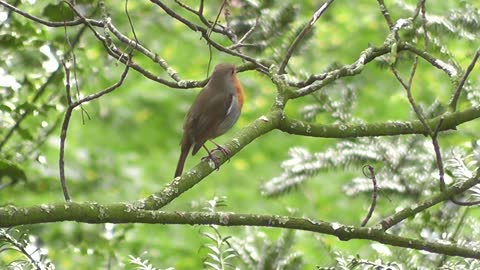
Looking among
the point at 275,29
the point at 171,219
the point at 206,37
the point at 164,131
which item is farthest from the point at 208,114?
the point at 164,131

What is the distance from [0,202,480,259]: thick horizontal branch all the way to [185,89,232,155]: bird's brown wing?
1.62 meters

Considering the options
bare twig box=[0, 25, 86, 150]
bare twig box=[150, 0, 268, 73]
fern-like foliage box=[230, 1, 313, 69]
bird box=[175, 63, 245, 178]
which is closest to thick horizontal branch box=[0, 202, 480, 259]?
bare twig box=[150, 0, 268, 73]

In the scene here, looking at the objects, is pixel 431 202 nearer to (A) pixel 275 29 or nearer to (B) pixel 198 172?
(B) pixel 198 172

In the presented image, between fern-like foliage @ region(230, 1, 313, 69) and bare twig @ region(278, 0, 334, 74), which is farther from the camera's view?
fern-like foliage @ region(230, 1, 313, 69)

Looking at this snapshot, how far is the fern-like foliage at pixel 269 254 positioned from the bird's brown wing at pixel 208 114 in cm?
74

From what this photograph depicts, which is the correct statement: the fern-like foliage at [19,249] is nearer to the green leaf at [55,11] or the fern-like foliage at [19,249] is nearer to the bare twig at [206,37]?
the bare twig at [206,37]

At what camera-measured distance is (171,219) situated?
223cm

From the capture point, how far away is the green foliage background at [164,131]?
384cm

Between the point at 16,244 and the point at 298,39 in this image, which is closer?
the point at 16,244

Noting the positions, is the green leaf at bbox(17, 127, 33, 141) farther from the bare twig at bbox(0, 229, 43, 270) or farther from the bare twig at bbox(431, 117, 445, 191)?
the bare twig at bbox(431, 117, 445, 191)

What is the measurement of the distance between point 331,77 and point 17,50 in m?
1.35

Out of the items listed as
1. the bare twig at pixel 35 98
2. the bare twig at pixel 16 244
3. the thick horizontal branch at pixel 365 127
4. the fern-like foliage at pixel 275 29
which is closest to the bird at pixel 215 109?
the fern-like foliage at pixel 275 29

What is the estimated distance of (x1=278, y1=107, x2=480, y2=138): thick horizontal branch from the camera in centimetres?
291

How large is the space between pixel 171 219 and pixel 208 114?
178 centimetres
